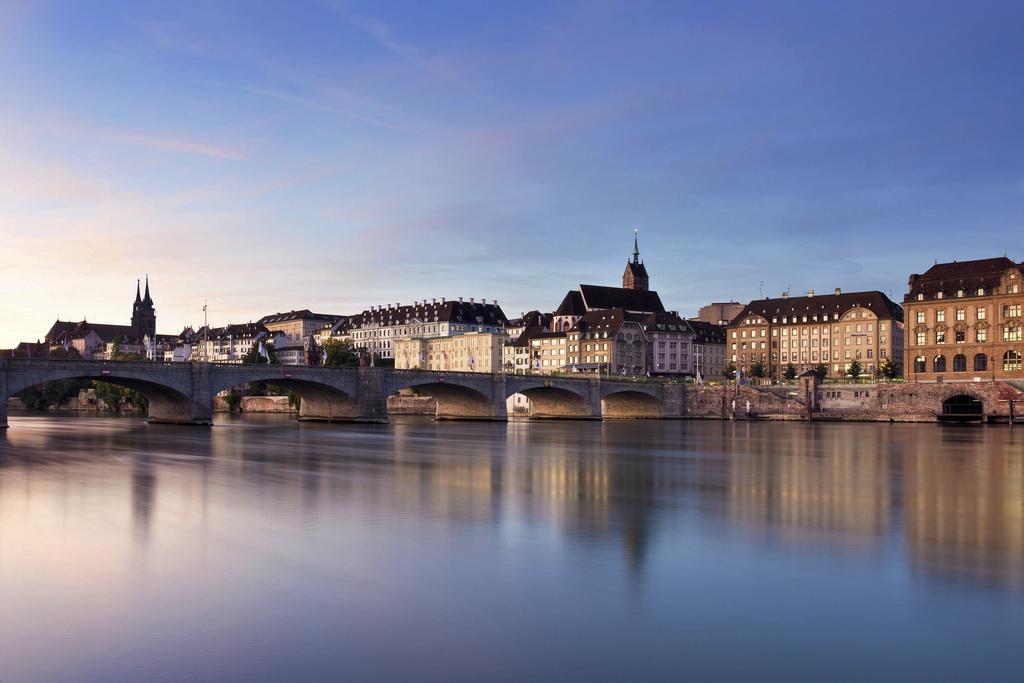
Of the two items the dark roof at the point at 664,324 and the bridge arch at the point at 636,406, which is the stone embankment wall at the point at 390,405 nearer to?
the bridge arch at the point at 636,406

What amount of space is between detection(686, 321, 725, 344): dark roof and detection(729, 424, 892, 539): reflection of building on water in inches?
4314

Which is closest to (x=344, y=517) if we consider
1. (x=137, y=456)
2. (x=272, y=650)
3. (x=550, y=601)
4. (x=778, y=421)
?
(x=550, y=601)

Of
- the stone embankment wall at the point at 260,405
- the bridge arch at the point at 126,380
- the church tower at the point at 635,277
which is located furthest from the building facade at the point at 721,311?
the bridge arch at the point at 126,380

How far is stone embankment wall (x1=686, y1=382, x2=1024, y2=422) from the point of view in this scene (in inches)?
3745

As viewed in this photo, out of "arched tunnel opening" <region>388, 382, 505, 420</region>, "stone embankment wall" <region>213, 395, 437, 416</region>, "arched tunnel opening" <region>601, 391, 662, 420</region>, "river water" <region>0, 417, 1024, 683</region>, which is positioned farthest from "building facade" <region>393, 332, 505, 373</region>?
"river water" <region>0, 417, 1024, 683</region>

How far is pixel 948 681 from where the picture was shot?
1057cm

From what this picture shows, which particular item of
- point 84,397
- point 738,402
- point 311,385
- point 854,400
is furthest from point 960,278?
point 84,397

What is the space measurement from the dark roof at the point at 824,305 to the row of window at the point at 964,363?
3115 centimetres

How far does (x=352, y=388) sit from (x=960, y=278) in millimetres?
64807

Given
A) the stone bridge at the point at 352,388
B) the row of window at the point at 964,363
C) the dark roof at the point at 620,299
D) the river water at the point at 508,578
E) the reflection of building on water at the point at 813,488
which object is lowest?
the reflection of building on water at the point at 813,488

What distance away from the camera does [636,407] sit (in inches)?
4643

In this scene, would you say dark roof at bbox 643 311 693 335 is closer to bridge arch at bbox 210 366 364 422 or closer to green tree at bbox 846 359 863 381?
green tree at bbox 846 359 863 381

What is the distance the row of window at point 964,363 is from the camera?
97000 mm

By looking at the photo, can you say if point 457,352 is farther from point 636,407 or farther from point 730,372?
point 636,407
